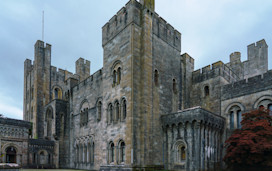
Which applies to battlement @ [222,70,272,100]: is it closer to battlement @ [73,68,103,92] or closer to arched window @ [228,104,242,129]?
arched window @ [228,104,242,129]

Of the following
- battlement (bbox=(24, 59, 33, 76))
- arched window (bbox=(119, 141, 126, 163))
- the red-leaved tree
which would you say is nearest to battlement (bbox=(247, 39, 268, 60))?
the red-leaved tree

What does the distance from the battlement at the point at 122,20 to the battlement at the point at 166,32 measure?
2386 millimetres

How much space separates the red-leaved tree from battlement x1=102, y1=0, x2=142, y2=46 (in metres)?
13.2

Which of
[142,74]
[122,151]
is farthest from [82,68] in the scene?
[122,151]

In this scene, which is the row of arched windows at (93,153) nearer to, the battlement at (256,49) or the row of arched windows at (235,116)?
the row of arched windows at (235,116)

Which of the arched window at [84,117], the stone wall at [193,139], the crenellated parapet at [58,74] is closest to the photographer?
the stone wall at [193,139]

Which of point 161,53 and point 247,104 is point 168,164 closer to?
point 247,104

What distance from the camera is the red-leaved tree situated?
17.2 metres

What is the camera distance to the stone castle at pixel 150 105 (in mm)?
20250

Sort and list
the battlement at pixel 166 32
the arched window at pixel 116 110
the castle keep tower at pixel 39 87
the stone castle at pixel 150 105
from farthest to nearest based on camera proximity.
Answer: the castle keep tower at pixel 39 87 → the battlement at pixel 166 32 → the arched window at pixel 116 110 → the stone castle at pixel 150 105

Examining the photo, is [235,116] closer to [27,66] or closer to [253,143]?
[253,143]

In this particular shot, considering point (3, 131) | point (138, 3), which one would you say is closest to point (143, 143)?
point (138, 3)

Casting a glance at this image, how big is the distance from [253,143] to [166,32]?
13793 millimetres

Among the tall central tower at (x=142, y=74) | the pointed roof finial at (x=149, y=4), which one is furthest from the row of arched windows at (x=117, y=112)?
the pointed roof finial at (x=149, y=4)
